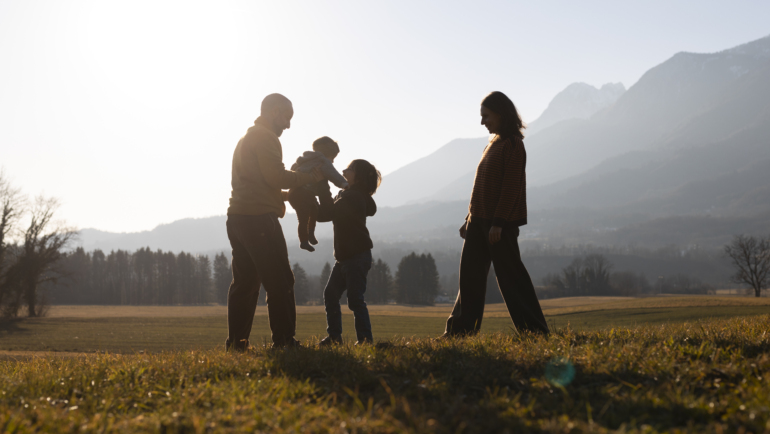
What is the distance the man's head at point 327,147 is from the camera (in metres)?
6.29

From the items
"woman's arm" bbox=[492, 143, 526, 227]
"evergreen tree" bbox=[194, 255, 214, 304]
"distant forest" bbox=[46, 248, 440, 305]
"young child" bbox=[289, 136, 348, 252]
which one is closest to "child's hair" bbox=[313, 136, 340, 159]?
"young child" bbox=[289, 136, 348, 252]

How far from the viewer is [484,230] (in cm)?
540

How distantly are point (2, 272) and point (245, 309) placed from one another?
186 ft

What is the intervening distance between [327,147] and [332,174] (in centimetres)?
66

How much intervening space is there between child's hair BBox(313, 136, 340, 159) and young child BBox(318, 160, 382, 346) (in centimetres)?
34

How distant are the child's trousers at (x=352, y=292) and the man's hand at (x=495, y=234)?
5.87 feet

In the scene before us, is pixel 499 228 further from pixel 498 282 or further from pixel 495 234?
pixel 498 282

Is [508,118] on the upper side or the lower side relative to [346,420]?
upper

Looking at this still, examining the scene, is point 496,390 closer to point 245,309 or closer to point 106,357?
point 245,309

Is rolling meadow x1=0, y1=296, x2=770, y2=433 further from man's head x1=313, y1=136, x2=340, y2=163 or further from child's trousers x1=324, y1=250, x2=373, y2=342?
Result: man's head x1=313, y1=136, x2=340, y2=163

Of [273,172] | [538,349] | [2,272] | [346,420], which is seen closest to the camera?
[346,420]

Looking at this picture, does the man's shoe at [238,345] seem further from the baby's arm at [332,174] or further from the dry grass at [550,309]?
the dry grass at [550,309]

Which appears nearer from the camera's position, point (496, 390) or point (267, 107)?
point (496, 390)

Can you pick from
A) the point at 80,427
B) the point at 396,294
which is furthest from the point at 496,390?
the point at 396,294
